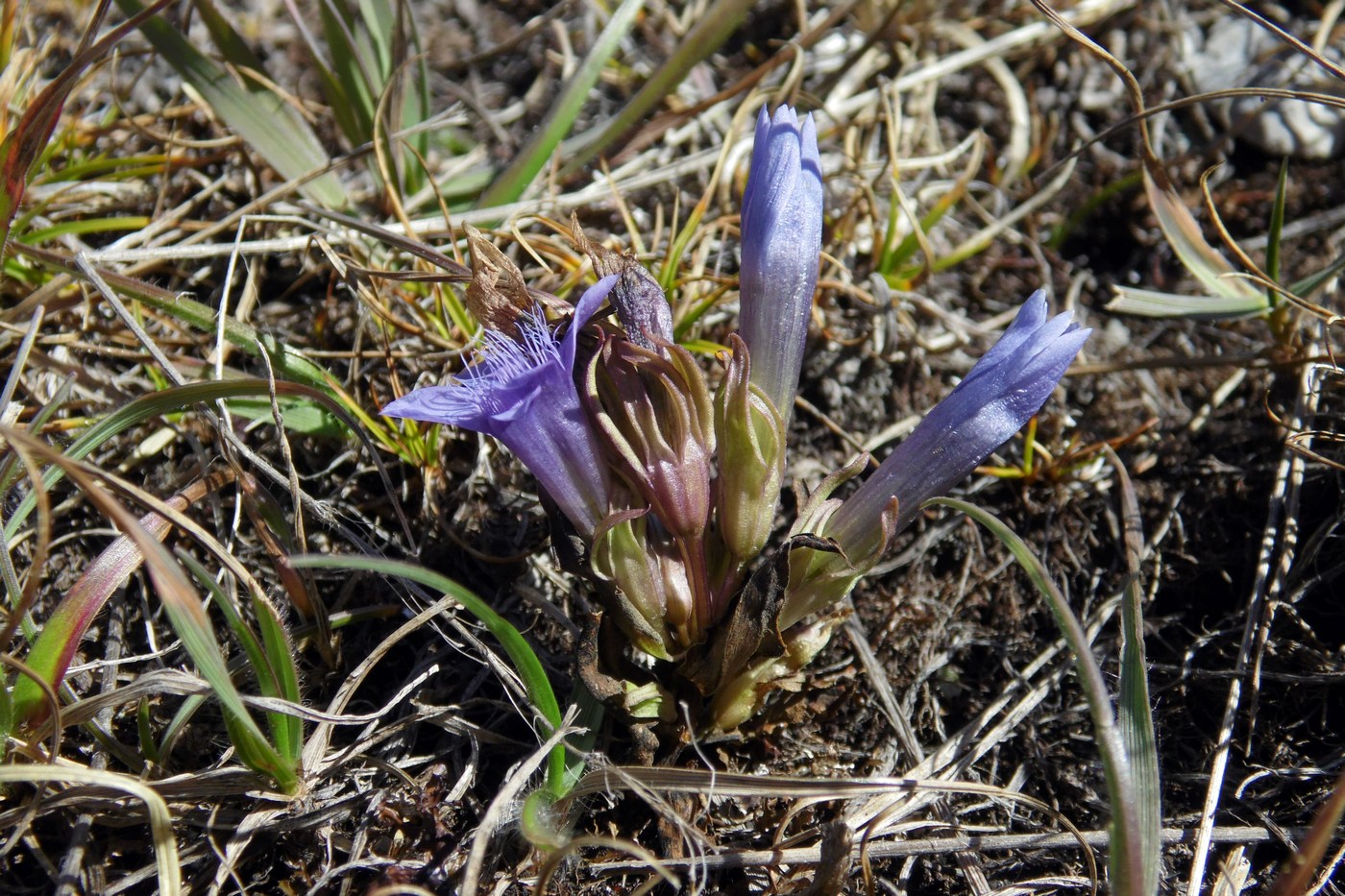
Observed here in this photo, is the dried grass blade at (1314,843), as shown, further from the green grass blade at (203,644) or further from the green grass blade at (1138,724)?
the green grass blade at (203,644)

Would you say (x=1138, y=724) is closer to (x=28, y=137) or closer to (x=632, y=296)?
(x=632, y=296)

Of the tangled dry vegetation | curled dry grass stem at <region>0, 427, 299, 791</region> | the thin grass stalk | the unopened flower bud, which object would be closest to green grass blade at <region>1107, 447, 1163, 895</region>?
the thin grass stalk

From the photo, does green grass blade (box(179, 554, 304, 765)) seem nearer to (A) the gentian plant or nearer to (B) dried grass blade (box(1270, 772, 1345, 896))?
(A) the gentian plant

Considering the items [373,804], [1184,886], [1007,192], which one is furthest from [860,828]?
[1007,192]

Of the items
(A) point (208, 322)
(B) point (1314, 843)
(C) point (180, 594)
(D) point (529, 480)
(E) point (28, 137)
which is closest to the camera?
(B) point (1314, 843)

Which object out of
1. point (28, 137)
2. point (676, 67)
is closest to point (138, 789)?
point (28, 137)
